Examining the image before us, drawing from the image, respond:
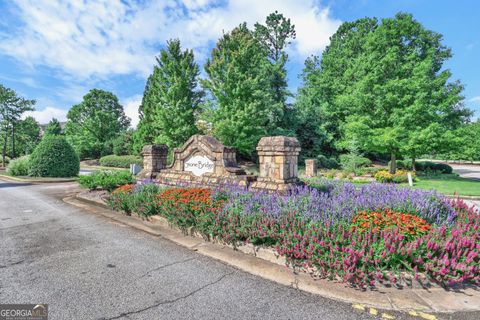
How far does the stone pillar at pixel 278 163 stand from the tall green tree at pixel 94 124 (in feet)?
146

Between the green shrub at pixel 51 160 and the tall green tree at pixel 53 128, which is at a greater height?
the tall green tree at pixel 53 128

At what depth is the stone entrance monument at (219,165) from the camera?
6.40m

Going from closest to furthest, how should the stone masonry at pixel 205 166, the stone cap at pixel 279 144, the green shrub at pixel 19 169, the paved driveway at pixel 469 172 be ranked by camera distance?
the stone cap at pixel 279 144, the stone masonry at pixel 205 166, the green shrub at pixel 19 169, the paved driveway at pixel 469 172

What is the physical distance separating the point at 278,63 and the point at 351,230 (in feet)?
95.4

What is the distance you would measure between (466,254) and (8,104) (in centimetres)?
4283

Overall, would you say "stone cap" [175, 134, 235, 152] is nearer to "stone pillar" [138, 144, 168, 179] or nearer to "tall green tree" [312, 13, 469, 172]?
"stone pillar" [138, 144, 168, 179]

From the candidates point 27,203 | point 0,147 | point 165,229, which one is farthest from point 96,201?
point 0,147

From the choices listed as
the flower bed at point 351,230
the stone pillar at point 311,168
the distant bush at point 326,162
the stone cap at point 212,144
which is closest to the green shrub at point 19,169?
the stone cap at point 212,144

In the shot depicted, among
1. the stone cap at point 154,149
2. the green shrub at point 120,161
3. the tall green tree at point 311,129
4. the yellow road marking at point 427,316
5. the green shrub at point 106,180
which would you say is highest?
the tall green tree at point 311,129

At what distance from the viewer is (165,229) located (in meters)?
6.02

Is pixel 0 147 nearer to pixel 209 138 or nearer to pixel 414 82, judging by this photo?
pixel 209 138

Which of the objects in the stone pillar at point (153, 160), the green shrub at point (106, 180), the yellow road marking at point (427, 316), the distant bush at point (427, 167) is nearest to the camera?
the yellow road marking at point (427, 316)

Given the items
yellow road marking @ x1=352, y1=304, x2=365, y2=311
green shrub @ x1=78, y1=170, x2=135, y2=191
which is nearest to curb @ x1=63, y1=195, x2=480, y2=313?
yellow road marking @ x1=352, y1=304, x2=365, y2=311

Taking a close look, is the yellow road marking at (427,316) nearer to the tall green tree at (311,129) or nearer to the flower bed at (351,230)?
the flower bed at (351,230)
